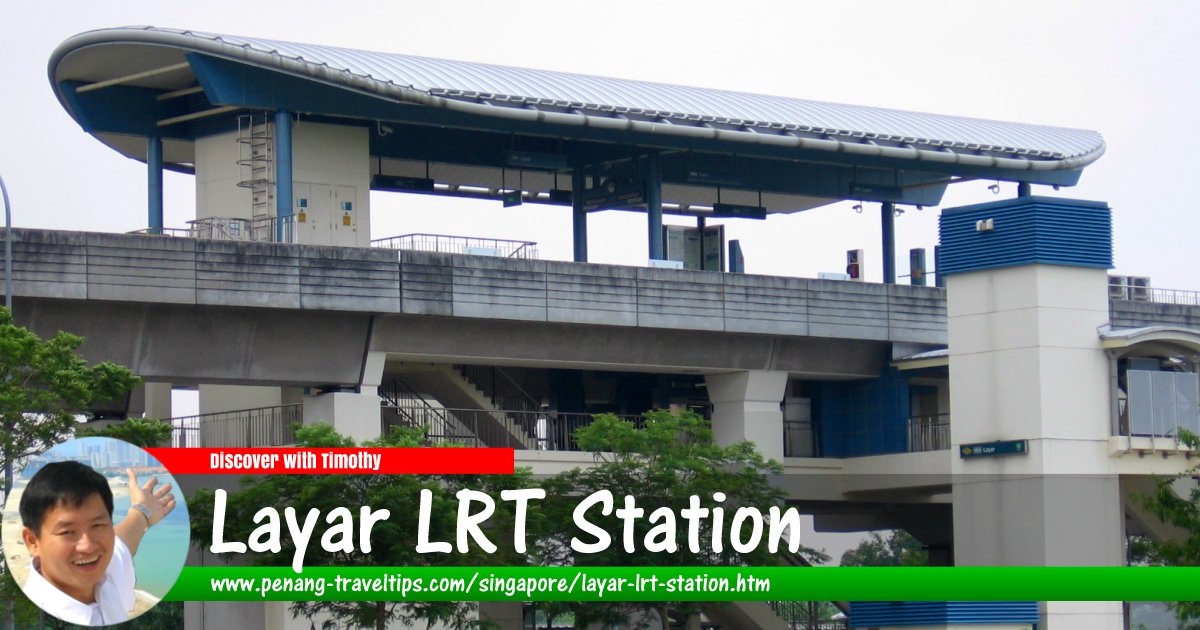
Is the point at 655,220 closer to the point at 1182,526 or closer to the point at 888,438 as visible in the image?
the point at 888,438

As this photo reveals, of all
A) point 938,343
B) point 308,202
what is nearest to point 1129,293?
point 938,343

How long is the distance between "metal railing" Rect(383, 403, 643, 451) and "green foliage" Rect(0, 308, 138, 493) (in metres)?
13.4

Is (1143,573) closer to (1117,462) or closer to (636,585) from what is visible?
(636,585)

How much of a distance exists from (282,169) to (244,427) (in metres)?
6.91

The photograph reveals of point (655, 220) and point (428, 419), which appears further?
point (655, 220)

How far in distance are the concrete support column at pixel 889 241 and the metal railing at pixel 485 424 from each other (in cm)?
1437

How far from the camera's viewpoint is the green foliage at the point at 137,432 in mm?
36656

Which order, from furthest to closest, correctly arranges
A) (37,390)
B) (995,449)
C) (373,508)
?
(995,449), (373,508), (37,390)

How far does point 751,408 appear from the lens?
54469 mm

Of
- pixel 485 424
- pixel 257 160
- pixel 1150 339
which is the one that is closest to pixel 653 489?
pixel 485 424

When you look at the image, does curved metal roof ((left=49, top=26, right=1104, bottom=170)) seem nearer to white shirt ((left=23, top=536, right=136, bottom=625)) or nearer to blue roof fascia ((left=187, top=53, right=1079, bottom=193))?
blue roof fascia ((left=187, top=53, right=1079, bottom=193))

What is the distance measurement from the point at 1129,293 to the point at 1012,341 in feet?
48.8

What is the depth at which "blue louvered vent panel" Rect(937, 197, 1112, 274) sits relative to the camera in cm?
4681

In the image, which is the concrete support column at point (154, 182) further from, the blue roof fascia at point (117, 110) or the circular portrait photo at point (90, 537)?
the circular portrait photo at point (90, 537)
